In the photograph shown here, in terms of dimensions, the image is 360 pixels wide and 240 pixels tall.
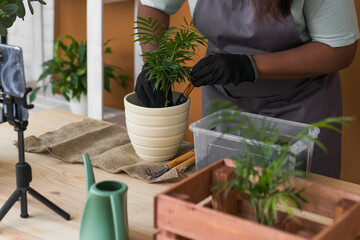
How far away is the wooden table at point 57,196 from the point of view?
42.1 inches

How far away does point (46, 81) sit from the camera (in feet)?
13.1

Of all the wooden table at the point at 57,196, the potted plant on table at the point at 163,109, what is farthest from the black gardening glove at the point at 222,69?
the wooden table at the point at 57,196

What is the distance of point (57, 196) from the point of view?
122cm

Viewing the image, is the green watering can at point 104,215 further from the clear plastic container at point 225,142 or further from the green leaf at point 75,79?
the green leaf at point 75,79

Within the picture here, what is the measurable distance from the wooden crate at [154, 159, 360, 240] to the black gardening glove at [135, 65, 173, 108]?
41cm

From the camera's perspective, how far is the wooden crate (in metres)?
0.78

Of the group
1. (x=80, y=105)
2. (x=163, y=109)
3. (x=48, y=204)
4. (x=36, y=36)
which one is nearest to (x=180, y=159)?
(x=163, y=109)

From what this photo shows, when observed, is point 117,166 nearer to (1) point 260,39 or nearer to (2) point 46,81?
(1) point 260,39

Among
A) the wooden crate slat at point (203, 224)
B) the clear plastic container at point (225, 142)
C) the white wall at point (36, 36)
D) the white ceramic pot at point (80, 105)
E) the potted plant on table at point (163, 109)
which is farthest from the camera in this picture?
the white wall at point (36, 36)

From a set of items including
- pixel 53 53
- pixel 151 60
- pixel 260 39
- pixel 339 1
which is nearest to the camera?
pixel 151 60

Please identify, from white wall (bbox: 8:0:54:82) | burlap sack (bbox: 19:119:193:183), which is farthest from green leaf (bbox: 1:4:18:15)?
white wall (bbox: 8:0:54:82)

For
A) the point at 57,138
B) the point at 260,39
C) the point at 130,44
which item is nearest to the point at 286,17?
the point at 260,39

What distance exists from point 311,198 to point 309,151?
287mm

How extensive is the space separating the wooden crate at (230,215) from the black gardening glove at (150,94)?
41 cm
